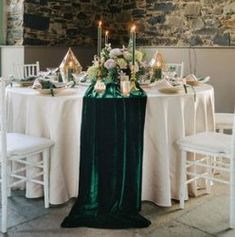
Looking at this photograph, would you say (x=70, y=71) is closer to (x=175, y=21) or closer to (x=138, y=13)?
(x=175, y=21)

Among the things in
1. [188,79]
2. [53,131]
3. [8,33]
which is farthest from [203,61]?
[53,131]

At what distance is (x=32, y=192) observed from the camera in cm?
319

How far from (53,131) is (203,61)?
11.1 feet

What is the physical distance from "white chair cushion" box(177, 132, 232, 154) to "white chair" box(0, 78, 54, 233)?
3.40 ft

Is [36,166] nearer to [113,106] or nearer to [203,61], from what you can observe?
[113,106]

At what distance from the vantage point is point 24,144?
2799mm

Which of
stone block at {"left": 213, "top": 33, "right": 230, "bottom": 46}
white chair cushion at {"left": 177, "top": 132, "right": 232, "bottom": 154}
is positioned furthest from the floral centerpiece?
stone block at {"left": 213, "top": 33, "right": 230, "bottom": 46}

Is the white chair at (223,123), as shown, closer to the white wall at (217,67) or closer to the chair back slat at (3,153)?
the white wall at (217,67)

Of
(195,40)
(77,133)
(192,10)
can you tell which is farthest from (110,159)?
(192,10)

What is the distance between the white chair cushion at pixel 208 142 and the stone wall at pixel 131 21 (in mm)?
2766

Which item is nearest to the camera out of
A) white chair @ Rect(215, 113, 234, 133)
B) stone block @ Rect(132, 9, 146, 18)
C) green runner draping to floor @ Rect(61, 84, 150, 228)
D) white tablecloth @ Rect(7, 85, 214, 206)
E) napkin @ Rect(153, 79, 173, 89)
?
green runner draping to floor @ Rect(61, 84, 150, 228)

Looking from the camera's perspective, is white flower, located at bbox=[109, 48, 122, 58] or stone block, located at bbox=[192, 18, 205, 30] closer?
white flower, located at bbox=[109, 48, 122, 58]

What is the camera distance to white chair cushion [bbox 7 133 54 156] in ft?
8.90

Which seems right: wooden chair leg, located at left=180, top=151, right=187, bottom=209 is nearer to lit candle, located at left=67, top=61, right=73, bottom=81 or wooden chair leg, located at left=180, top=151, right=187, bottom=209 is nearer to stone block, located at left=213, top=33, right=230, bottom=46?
lit candle, located at left=67, top=61, right=73, bottom=81
